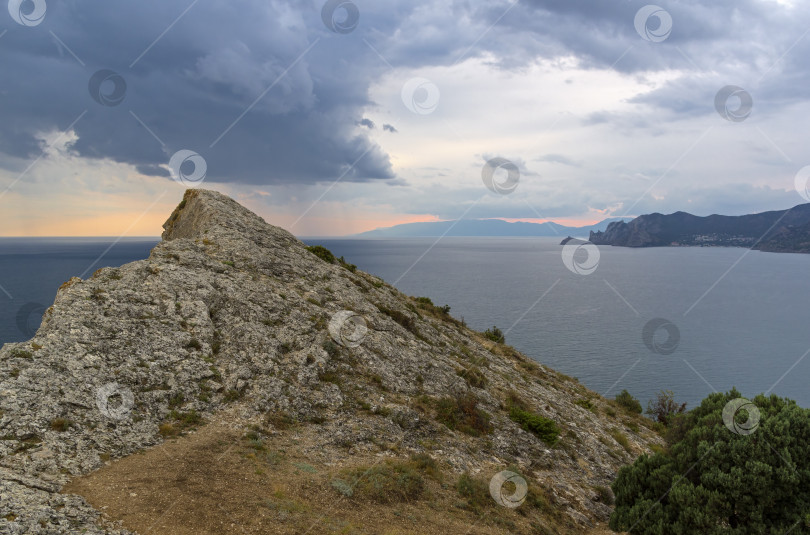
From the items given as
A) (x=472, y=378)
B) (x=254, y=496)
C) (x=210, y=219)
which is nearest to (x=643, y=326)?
(x=472, y=378)

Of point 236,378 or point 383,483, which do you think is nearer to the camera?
point 383,483

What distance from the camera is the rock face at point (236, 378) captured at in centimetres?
1352

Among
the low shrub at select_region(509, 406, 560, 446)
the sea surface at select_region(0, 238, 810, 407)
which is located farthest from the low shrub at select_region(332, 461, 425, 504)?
the sea surface at select_region(0, 238, 810, 407)

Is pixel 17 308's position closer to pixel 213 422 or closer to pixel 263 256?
pixel 263 256

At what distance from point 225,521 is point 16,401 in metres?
9.05

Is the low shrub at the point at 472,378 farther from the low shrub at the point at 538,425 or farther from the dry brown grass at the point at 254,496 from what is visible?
the dry brown grass at the point at 254,496

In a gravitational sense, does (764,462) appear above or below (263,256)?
below

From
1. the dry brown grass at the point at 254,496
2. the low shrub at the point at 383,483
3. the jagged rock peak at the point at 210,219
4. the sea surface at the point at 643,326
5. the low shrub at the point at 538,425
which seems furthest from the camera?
the sea surface at the point at 643,326

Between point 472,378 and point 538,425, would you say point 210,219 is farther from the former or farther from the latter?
point 538,425

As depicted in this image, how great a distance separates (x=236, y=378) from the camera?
64.1 ft

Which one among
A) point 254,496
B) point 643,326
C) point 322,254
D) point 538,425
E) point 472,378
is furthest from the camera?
point 643,326

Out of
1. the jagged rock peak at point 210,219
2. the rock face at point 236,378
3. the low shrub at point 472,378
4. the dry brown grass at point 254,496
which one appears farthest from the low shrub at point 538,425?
the jagged rock peak at point 210,219

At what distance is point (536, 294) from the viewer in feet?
528

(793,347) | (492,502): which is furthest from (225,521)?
(793,347)
